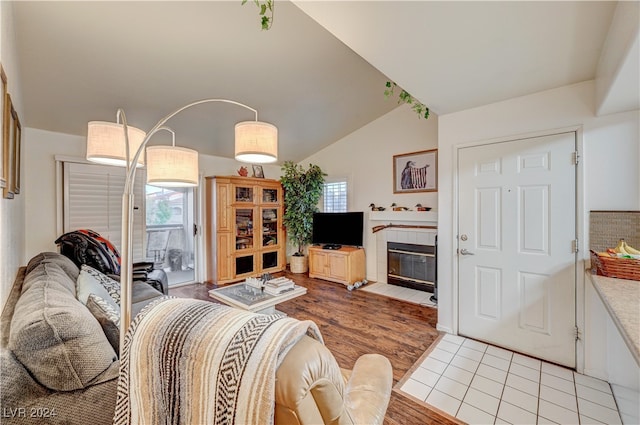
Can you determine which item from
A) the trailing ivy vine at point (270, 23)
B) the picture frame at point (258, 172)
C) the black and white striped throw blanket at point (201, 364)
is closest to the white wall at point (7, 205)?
the black and white striped throw blanket at point (201, 364)

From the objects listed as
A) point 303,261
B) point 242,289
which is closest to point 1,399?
point 242,289

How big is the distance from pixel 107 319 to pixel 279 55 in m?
2.58

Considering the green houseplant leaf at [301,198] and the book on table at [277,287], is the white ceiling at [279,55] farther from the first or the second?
the book on table at [277,287]

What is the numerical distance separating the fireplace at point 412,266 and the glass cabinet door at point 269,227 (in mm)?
2148

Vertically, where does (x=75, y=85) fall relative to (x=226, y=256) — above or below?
above

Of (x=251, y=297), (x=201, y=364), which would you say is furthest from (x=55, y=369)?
(x=251, y=297)

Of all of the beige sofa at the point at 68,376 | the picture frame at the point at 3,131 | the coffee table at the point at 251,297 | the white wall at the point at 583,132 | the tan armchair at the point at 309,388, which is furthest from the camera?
the coffee table at the point at 251,297

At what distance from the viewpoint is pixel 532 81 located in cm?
197

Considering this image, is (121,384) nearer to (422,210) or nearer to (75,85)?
(75,85)

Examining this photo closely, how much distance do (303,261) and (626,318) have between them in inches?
171

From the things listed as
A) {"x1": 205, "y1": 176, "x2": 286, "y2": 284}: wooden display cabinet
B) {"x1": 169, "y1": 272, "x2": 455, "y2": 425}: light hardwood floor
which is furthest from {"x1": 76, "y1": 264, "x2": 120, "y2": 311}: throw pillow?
{"x1": 205, "y1": 176, "x2": 286, "y2": 284}: wooden display cabinet

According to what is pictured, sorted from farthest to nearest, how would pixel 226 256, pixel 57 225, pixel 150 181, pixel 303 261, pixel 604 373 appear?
pixel 303 261, pixel 226 256, pixel 57 225, pixel 604 373, pixel 150 181

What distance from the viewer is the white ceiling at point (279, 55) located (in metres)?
1.42

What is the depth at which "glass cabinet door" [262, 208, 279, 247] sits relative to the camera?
494 centimetres
